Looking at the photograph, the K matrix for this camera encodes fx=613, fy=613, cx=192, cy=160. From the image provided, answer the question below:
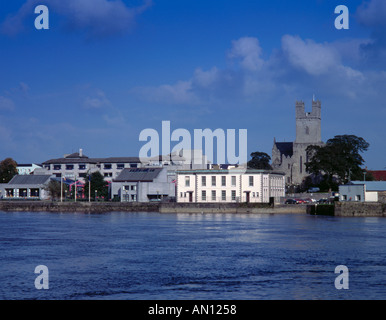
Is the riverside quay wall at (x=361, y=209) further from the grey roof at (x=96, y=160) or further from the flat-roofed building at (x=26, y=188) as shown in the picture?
the flat-roofed building at (x=26, y=188)

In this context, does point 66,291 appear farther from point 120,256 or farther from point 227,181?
point 227,181

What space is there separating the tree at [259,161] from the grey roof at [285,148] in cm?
609

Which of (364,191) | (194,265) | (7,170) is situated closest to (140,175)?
(364,191)

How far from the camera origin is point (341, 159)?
456 ft

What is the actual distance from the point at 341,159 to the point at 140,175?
149 feet

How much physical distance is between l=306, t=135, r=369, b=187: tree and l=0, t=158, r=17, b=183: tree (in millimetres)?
83068

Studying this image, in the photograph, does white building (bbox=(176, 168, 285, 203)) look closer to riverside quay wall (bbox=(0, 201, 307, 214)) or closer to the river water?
riverside quay wall (bbox=(0, 201, 307, 214))

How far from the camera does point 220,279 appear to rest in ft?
Answer: 96.0

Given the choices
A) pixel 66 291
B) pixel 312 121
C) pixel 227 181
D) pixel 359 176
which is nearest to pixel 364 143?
pixel 359 176

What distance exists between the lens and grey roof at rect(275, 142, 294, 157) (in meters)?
187

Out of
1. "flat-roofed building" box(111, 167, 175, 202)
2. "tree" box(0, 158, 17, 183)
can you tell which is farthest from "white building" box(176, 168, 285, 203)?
"tree" box(0, 158, 17, 183)

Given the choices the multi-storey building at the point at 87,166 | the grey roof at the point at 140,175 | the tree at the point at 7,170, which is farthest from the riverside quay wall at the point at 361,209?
the tree at the point at 7,170

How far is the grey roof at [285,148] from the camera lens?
18676 cm

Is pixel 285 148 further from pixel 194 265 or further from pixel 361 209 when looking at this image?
pixel 194 265
